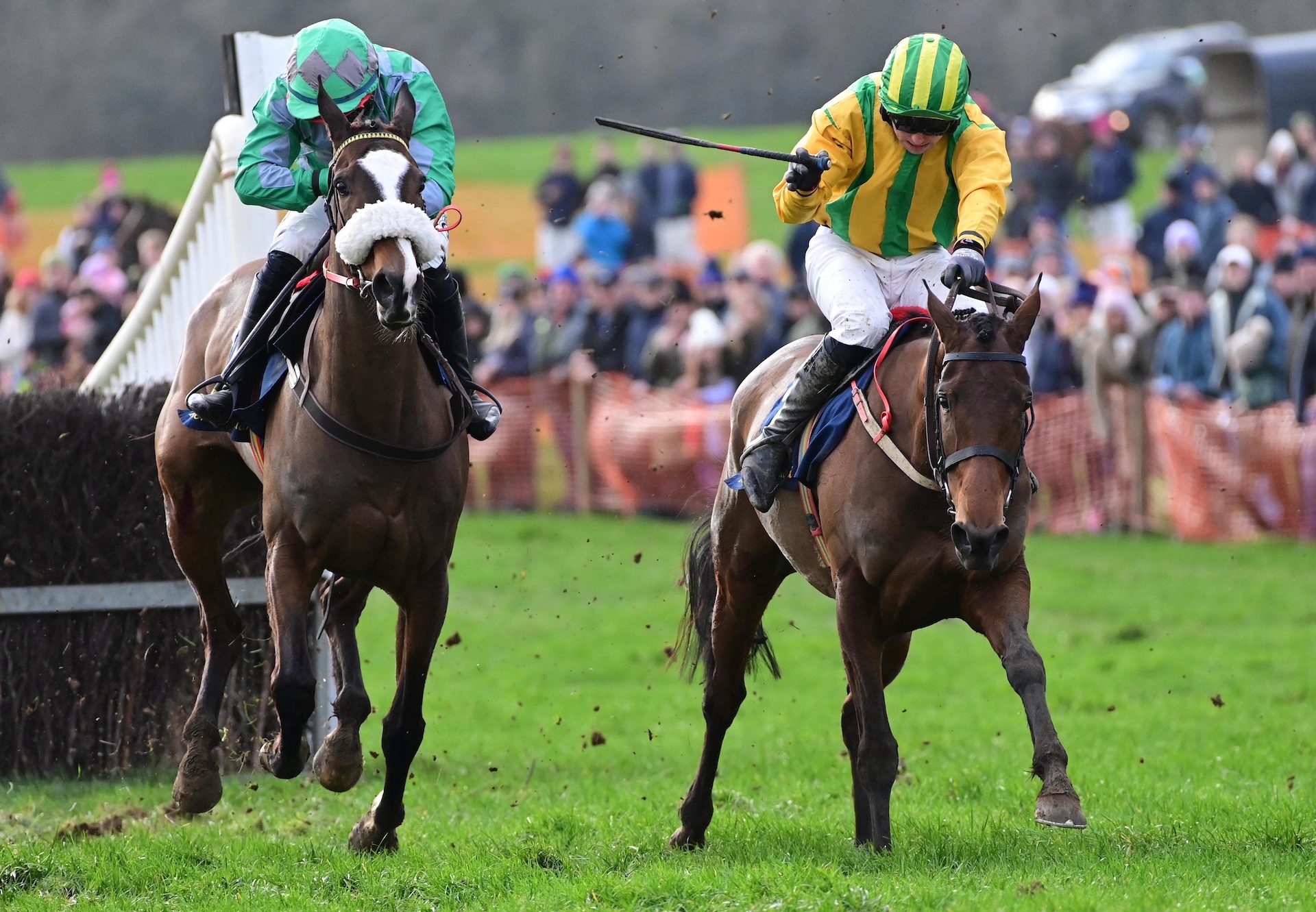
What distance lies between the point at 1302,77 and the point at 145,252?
16277 mm

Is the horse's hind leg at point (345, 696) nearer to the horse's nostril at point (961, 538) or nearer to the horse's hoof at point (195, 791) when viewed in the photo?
the horse's hoof at point (195, 791)

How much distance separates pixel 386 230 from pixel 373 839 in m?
2.40

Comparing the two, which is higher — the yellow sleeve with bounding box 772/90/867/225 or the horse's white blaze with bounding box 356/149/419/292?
the yellow sleeve with bounding box 772/90/867/225

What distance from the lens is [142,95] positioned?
50.0 meters

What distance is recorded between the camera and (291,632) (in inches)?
248

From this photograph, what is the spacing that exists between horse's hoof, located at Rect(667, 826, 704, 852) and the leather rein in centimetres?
169

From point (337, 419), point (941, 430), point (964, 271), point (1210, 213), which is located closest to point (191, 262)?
point (337, 419)

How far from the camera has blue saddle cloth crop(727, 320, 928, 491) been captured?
6.48 metres

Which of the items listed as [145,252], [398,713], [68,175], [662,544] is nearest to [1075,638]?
[662,544]

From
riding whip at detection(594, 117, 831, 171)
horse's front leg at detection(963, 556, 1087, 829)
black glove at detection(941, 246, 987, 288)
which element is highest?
riding whip at detection(594, 117, 831, 171)

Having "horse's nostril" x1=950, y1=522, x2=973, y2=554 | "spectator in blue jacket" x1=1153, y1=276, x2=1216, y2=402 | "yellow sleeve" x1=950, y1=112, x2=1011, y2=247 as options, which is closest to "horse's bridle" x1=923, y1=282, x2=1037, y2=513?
"horse's nostril" x1=950, y1=522, x2=973, y2=554

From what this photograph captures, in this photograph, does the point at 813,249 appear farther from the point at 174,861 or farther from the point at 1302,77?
the point at 1302,77

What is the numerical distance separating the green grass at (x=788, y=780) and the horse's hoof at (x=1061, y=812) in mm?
188

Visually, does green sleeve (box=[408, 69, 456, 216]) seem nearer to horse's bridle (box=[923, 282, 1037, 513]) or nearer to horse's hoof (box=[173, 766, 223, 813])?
horse's bridle (box=[923, 282, 1037, 513])
